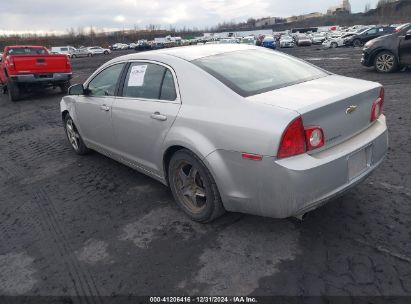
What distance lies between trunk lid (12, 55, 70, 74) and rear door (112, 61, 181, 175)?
8918 millimetres

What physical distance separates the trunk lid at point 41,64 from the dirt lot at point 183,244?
8110 millimetres

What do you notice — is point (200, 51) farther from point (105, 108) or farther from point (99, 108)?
point (99, 108)

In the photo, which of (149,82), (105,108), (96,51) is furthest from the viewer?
(96,51)

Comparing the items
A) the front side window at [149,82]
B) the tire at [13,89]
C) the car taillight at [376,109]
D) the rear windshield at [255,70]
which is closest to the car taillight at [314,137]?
the rear windshield at [255,70]

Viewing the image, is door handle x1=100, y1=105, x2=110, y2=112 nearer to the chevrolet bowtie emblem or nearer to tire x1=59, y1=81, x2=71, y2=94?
the chevrolet bowtie emblem

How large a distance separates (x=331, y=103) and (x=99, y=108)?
295 cm

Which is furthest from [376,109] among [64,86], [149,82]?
[64,86]

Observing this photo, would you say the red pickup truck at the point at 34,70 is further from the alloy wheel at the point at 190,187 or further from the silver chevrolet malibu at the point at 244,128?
the alloy wheel at the point at 190,187

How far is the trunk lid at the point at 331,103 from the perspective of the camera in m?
2.70

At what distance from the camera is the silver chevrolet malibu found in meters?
2.61

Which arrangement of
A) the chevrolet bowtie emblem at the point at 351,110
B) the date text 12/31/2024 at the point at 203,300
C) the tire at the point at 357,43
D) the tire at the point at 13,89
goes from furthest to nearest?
1. the tire at the point at 357,43
2. the tire at the point at 13,89
3. the chevrolet bowtie emblem at the point at 351,110
4. the date text 12/31/2024 at the point at 203,300

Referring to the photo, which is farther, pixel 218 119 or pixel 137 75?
pixel 137 75

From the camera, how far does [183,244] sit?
3.11m

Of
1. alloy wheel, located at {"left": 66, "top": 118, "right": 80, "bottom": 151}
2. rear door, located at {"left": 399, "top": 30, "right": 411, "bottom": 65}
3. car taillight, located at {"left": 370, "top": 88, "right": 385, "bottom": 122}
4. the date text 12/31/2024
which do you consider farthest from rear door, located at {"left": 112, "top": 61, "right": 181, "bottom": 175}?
rear door, located at {"left": 399, "top": 30, "right": 411, "bottom": 65}
